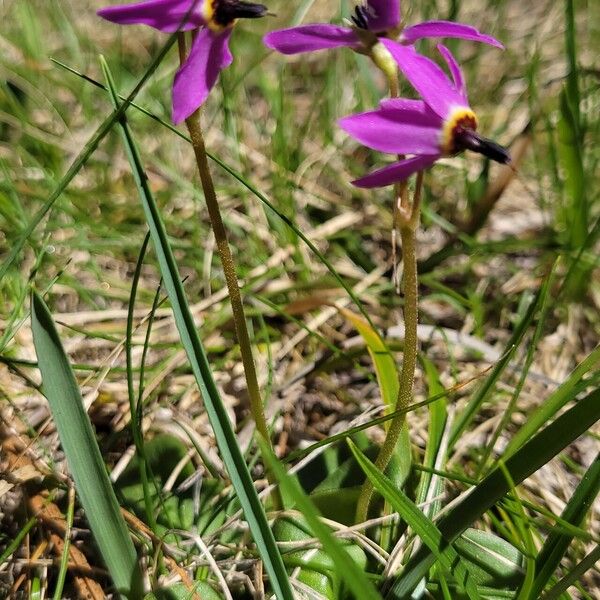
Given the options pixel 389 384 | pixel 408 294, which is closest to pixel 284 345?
pixel 389 384

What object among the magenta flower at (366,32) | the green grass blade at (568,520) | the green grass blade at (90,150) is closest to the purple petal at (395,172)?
the magenta flower at (366,32)

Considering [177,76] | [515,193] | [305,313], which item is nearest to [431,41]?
[515,193]

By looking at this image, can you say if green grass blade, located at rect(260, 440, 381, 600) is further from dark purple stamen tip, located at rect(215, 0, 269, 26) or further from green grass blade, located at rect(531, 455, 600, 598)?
dark purple stamen tip, located at rect(215, 0, 269, 26)

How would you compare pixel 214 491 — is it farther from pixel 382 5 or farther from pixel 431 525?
pixel 382 5

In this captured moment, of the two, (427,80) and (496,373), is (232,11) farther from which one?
(496,373)

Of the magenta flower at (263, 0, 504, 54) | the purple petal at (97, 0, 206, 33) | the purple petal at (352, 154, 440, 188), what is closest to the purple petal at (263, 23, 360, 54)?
the magenta flower at (263, 0, 504, 54)

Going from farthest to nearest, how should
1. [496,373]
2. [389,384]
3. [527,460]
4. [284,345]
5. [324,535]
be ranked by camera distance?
[284,345], [389,384], [496,373], [527,460], [324,535]

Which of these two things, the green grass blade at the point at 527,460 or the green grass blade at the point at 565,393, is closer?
the green grass blade at the point at 527,460

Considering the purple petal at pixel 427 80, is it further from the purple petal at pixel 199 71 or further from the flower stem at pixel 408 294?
the purple petal at pixel 199 71
